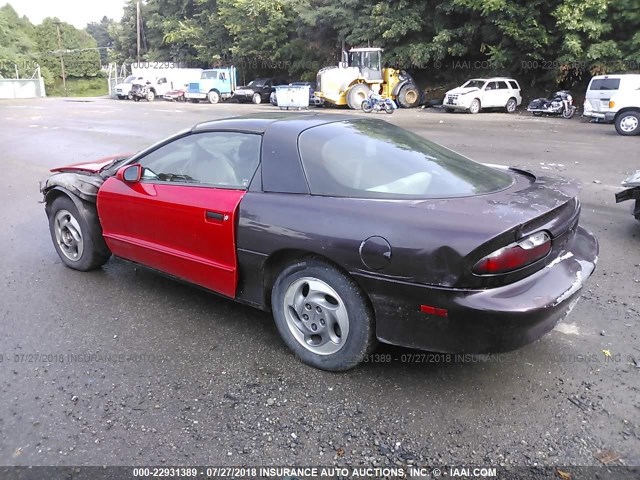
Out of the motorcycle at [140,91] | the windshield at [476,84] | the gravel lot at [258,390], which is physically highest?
the windshield at [476,84]

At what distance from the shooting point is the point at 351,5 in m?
31.8

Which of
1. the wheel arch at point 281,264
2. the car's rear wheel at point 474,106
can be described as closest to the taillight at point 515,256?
the wheel arch at point 281,264

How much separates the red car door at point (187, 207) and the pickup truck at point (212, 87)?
113 feet

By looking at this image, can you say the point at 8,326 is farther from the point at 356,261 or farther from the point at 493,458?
the point at 493,458

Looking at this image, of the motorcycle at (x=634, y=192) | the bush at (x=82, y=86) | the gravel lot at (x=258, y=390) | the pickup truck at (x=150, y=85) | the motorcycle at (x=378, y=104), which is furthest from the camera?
the bush at (x=82, y=86)

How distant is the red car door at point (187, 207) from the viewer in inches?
137

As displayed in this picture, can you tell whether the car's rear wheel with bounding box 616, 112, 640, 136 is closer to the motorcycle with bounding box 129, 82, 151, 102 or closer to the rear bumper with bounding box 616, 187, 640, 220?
the rear bumper with bounding box 616, 187, 640, 220

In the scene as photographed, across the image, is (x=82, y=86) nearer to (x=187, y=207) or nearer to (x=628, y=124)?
(x=628, y=124)

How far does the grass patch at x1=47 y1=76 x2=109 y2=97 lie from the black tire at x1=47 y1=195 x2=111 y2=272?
73.4 metres

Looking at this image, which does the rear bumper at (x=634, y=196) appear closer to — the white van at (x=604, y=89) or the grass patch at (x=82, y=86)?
the white van at (x=604, y=89)

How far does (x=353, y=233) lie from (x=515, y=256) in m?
0.83

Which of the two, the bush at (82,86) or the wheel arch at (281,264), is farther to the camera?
the bush at (82,86)

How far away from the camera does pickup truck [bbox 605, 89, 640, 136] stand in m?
15.1

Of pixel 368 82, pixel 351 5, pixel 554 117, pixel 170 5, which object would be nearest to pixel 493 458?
pixel 554 117
